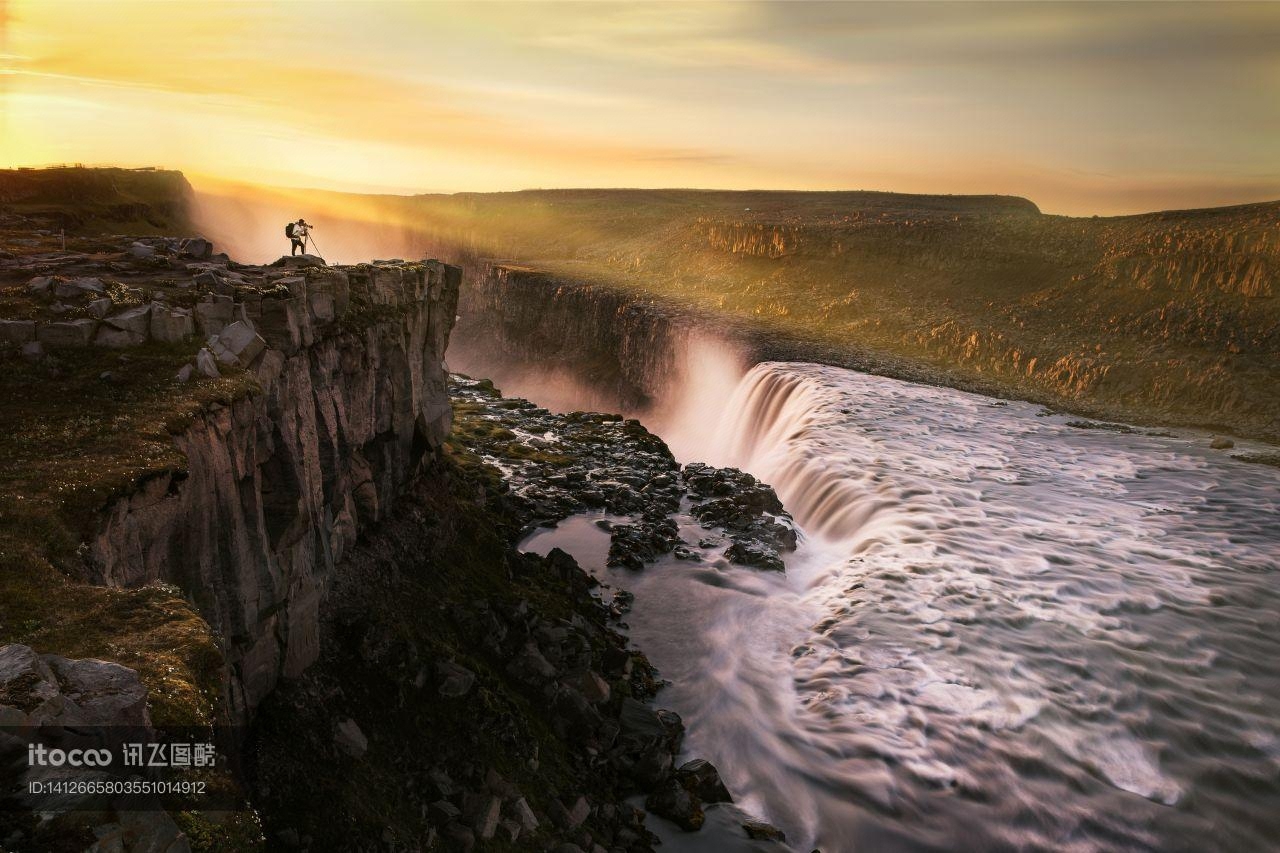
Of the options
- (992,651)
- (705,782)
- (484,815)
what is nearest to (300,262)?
(484,815)

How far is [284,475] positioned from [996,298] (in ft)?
246

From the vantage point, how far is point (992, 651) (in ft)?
74.4

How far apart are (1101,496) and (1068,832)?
21035mm

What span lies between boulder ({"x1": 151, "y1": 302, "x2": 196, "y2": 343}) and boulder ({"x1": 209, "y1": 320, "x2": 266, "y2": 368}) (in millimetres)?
495

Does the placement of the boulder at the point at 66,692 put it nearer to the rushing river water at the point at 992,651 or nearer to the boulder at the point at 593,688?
the boulder at the point at 593,688

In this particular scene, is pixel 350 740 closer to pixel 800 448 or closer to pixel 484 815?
pixel 484 815

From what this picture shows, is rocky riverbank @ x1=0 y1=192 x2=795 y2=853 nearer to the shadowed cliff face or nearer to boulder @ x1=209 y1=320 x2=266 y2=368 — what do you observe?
boulder @ x1=209 y1=320 x2=266 y2=368

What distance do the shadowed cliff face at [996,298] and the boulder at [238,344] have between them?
4928cm

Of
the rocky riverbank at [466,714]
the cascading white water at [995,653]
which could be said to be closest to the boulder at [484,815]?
the rocky riverbank at [466,714]

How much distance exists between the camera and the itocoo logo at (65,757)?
5.72 meters

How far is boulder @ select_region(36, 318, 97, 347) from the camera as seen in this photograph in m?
13.2

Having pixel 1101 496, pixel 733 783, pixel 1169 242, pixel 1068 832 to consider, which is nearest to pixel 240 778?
pixel 733 783

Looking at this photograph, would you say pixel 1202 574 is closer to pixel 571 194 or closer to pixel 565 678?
pixel 565 678

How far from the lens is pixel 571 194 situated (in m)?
179
